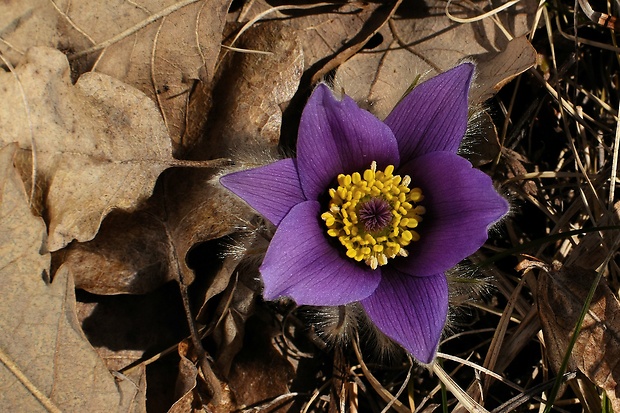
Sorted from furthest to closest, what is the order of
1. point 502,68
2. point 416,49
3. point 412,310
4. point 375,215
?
point 416,49, point 502,68, point 375,215, point 412,310

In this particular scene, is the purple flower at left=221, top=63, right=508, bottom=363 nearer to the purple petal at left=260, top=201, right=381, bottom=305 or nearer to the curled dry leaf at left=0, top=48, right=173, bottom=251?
the purple petal at left=260, top=201, right=381, bottom=305

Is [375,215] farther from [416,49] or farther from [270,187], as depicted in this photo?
[416,49]

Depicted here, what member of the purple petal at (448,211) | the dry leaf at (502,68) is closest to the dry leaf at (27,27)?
the purple petal at (448,211)

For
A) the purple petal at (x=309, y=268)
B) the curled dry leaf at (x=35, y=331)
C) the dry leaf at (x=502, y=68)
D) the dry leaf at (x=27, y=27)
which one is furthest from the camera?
the dry leaf at (x=502, y=68)

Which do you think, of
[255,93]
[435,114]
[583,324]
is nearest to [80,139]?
[255,93]

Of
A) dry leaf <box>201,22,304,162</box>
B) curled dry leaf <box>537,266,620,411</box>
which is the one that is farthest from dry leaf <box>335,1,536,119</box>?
curled dry leaf <box>537,266,620,411</box>

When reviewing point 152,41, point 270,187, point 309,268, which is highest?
point 152,41

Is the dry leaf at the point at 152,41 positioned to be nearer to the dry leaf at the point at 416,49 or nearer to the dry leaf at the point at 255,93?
the dry leaf at the point at 255,93
